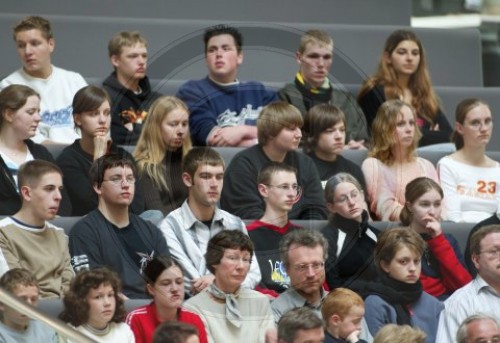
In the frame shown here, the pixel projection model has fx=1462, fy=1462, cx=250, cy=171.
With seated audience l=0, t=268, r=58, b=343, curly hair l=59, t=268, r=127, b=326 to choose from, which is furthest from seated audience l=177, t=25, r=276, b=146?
seated audience l=0, t=268, r=58, b=343

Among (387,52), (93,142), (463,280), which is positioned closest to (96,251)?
(93,142)

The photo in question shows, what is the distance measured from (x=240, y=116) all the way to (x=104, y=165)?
0.99ft

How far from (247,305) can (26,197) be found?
1.56 ft

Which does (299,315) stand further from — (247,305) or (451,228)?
(451,228)

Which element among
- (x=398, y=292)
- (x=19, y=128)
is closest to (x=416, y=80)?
(x=398, y=292)

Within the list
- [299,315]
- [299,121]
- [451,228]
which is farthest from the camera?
[451,228]

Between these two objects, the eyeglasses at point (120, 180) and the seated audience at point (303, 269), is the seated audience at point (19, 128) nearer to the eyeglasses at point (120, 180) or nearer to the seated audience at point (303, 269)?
the eyeglasses at point (120, 180)

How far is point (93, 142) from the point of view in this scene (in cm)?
309

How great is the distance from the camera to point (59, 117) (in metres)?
3.35

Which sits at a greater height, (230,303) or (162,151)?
(162,151)

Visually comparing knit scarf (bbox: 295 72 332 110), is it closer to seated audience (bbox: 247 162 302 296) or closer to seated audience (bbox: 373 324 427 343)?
seated audience (bbox: 247 162 302 296)

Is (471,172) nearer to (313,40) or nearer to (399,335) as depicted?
(313,40)

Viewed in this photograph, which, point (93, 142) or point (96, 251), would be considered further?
point (93, 142)

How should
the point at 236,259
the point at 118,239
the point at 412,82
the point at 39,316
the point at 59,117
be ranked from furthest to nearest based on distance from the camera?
the point at 412,82
the point at 59,117
the point at 118,239
the point at 236,259
the point at 39,316
